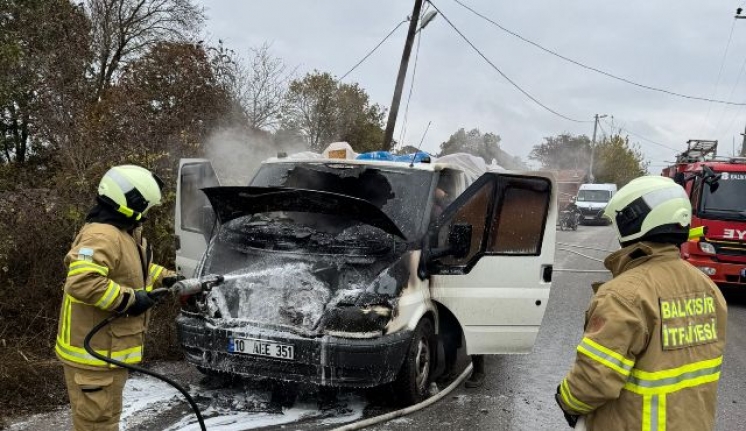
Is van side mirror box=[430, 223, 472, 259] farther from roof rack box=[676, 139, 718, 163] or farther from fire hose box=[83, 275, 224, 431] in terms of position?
roof rack box=[676, 139, 718, 163]

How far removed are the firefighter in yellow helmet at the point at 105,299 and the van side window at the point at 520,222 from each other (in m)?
2.75

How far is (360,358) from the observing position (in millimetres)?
3828

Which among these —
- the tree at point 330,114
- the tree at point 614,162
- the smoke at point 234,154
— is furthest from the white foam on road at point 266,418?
the tree at point 614,162

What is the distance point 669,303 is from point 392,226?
247 cm

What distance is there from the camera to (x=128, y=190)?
9.39 ft

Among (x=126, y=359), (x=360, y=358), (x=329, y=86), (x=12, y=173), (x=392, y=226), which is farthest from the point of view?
(x=329, y=86)

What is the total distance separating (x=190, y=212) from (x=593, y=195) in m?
27.7

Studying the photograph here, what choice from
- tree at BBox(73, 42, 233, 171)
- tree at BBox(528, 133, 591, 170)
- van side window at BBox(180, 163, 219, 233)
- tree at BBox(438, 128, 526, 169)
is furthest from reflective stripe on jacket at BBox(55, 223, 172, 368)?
tree at BBox(528, 133, 591, 170)

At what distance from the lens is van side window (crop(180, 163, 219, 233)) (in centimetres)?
562

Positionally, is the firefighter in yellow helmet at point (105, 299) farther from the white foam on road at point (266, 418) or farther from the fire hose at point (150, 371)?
the white foam on road at point (266, 418)

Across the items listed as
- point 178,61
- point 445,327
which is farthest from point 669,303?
point 178,61

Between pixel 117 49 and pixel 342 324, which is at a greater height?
pixel 117 49

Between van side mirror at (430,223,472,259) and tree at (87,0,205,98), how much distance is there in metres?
18.7

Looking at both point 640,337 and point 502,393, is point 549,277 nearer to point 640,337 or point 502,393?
point 502,393
